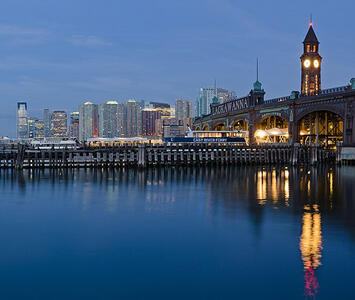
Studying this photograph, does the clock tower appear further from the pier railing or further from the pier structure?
the pier railing

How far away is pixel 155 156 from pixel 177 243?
48171 millimetres

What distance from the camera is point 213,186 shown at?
47.3 metres

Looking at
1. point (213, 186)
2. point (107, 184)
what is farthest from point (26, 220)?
point (213, 186)

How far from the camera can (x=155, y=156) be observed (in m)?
70.8

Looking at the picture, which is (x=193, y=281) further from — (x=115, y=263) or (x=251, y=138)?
(x=251, y=138)

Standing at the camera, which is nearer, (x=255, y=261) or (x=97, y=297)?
(x=97, y=297)

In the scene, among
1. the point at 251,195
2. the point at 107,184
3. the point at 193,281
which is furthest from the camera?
the point at 107,184

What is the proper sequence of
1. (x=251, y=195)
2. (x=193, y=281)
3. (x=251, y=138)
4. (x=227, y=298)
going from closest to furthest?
(x=227, y=298)
(x=193, y=281)
(x=251, y=195)
(x=251, y=138)

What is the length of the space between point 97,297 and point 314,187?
35.0 meters

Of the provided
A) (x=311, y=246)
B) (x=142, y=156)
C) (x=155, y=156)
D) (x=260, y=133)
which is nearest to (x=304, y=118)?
(x=260, y=133)

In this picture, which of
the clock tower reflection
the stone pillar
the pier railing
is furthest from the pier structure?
the clock tower reflection

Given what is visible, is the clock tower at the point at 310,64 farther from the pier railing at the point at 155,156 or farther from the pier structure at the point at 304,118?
the pier railing at the point at 155,156

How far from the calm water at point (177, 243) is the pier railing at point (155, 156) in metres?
25.2

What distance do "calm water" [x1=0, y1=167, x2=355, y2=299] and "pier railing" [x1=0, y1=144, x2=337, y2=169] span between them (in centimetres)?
2521
